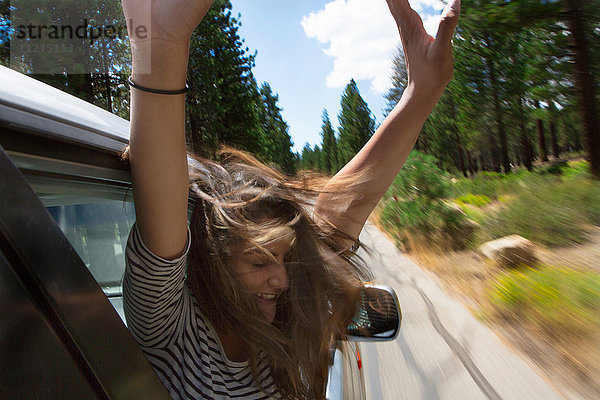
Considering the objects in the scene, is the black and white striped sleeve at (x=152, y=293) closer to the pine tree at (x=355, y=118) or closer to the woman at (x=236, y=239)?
the woman at (x=236, y=239)

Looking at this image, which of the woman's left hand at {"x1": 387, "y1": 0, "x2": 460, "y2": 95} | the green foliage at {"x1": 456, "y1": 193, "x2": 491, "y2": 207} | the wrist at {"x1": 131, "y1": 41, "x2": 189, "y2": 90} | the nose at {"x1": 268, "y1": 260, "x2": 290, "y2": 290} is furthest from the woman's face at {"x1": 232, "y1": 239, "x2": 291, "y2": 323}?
the green foliage at {"x1": 456, "y1": 193, "x2": 491, "y2": 207}

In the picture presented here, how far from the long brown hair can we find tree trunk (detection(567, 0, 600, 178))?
409 inches

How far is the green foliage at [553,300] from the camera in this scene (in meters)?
4.51

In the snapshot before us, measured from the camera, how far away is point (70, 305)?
700 millimetres

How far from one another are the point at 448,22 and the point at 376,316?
110 centimetres

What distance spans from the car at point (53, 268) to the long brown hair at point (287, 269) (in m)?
0.27

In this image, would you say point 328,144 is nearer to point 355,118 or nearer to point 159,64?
A: point 355,118

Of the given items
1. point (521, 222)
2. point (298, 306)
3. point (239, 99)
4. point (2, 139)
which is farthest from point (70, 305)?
point (239, 99)

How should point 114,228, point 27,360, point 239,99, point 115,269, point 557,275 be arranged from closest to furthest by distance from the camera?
point 27,360
point 114,228
point 115,269
point 557,275
point 239,99

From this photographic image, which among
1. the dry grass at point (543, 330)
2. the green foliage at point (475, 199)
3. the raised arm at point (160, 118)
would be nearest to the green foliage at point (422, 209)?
the dry grass at point (543, 330)

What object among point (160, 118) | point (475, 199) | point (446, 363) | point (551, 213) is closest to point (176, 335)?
point (160, 118)

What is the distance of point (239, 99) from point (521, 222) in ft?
57.3

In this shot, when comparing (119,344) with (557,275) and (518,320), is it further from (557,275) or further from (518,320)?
(557,275)

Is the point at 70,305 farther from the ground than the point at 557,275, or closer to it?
farther from the ground
